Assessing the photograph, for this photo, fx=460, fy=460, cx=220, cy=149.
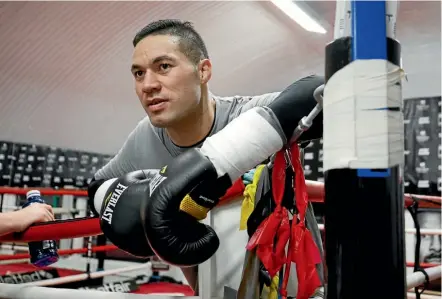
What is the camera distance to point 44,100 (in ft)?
14.9

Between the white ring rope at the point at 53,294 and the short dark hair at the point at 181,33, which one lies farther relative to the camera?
the short dark hair at the point at 181,33

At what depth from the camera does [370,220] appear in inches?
18.1

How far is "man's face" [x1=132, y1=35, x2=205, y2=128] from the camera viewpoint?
953mm

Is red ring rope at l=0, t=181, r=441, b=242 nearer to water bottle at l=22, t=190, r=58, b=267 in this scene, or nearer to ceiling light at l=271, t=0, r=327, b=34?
water bottle at l=22, t=190, r=58, b=267

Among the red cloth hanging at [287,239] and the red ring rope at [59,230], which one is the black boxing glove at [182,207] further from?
the red ring rope at [59,230]

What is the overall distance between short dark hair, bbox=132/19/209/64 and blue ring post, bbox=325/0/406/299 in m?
0.59

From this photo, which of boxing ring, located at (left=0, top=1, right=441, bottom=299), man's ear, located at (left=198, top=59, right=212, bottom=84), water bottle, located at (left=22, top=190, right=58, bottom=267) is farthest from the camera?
water bottle, located at (left=22, top=190, right=58, bottom=267)

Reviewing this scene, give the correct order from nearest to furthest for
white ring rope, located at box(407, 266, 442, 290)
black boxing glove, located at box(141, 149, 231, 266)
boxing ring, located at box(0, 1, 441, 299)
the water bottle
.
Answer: boxing ring, located at box(0, 1, 441, 299), black boxing glove, located at box(141, 149, 231, 266), white ring rope, located at box(407, 266, 442, 290), the water bottle

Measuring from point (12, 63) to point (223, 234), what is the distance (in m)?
3.83

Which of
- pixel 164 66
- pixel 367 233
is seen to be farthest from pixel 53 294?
pixel 367 233

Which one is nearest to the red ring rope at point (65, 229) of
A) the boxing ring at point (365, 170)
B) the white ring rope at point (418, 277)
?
the white ring rope at point (418, 277)

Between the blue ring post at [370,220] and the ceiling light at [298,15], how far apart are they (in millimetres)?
3657

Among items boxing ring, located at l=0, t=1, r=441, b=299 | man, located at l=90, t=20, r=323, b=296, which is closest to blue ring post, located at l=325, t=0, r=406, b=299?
boxing ring, located at l=0, t=1, r=441, b=299

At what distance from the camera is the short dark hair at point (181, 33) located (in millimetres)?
1000
